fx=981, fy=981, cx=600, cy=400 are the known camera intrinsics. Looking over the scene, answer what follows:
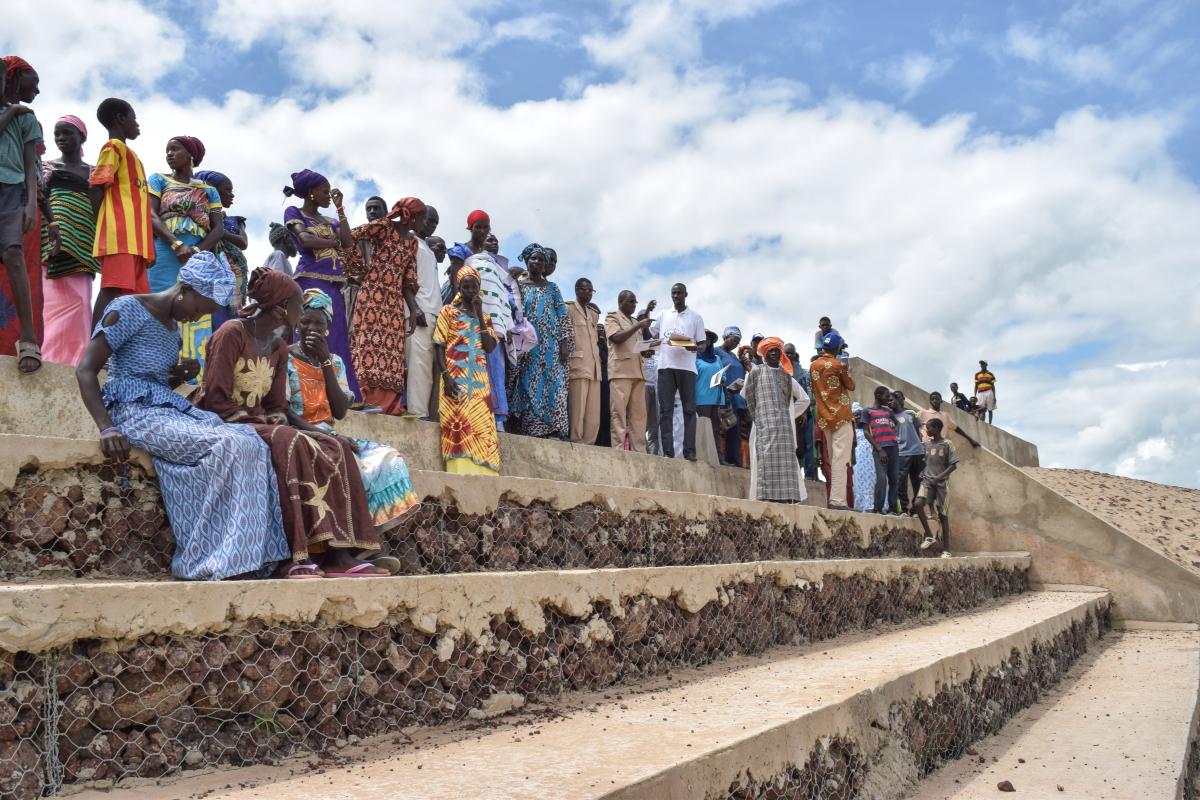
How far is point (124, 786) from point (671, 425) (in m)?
6.29

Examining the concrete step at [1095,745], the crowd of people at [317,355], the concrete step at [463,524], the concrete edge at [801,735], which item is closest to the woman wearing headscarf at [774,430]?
the crowd of people at [317,355]

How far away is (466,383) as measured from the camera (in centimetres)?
623

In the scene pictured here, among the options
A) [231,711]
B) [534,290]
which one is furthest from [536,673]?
[534,290]

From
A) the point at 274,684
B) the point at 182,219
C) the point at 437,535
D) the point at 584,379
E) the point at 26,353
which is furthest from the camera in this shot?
the point at 584,379

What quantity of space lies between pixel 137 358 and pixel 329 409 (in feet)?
4.32

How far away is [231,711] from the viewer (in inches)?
108

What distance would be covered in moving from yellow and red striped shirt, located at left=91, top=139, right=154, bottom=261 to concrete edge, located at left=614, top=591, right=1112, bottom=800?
3.76 metres

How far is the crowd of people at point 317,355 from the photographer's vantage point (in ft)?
11.2

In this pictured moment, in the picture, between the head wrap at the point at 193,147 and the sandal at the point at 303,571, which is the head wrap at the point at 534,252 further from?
the sandal at the point at 303,571

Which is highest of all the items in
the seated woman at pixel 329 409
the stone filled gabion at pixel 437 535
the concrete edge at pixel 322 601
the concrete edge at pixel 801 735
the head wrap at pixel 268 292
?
the head wrap at pixel 268 292

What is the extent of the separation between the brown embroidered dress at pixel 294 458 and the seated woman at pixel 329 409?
13 centimetres

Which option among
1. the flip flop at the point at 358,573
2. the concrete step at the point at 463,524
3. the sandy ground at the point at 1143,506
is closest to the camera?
the concrete step at the point at 463,524

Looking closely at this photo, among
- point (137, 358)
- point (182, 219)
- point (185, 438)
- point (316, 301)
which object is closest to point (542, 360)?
point (316, 301)

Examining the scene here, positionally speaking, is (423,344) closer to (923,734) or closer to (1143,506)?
(923,734)
